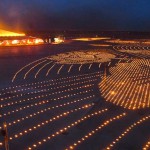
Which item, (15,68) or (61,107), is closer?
(61,107)

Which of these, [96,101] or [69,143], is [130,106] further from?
[69,143]

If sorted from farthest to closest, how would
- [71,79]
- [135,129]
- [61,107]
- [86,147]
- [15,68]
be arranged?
1. [15,68]
2. [71,79]
3. [61,107]
4. [135,129]
5. [86,147]

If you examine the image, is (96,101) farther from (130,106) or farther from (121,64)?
(121,64)

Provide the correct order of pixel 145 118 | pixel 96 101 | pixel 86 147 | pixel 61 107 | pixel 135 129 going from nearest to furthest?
pixel 86 147 < pixel 135 129 < pixel 145 118 < pixel 61 107 < pixel 96 101

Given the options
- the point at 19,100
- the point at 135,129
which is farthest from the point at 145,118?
the point at 19,100

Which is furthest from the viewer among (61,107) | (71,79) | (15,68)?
(15,68)

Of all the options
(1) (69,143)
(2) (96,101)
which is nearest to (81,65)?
(2) (96,101)

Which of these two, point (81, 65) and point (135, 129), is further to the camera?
point (81, 65)

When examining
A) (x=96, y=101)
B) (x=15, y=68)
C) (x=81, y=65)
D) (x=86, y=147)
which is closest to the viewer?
(x=86, y=147)
